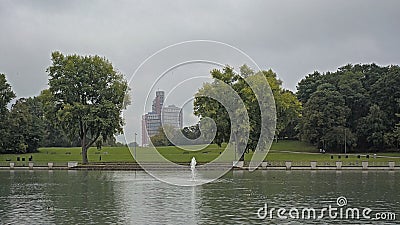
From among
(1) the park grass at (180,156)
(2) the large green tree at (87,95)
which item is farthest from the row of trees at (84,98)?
(1) the park grass at (180,156)

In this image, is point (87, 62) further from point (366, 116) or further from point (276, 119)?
point (366, 116)

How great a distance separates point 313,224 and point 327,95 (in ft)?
228

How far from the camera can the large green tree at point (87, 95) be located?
209 ft

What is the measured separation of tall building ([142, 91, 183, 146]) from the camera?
118 ft

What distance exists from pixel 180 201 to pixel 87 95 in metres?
40.6

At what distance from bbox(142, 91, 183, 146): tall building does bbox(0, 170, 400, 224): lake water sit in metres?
4.05

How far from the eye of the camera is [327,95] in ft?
290

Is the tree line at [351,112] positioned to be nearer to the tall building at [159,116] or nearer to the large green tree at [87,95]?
the large green tree at [87,95]

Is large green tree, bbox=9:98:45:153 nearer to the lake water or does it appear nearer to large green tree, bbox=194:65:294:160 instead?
large green tree, bbox=194:65:294:160

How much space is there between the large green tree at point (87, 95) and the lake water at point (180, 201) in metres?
23.0

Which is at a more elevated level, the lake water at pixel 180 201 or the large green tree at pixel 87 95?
the large green tree at pixel 87 95

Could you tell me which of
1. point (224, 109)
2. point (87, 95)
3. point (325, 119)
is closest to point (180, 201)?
point (224, 109)

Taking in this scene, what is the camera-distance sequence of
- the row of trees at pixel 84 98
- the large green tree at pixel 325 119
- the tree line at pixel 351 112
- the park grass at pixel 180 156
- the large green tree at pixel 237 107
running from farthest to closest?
1. the large green tree at pixel 325 119
2. the tree line at pixel 351 112
3. the park grass at pixel 180 156
4. the row of trees at pixel 84 98
5. the large green tree at pixel 237 107

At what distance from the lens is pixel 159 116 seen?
122 ft
